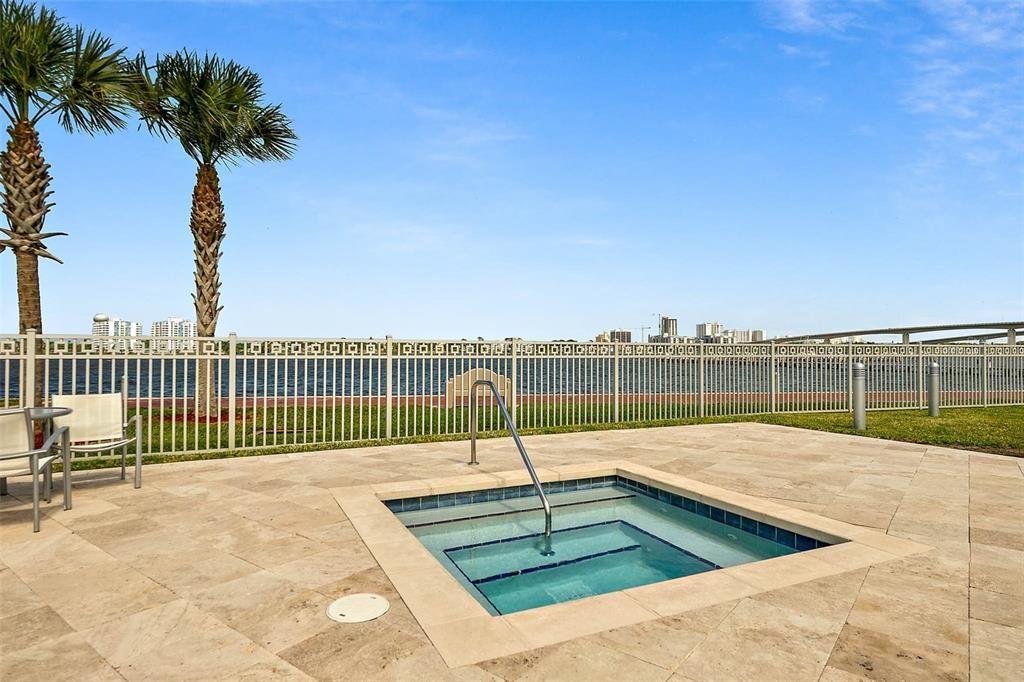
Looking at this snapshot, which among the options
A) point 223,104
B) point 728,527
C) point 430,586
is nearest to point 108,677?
point 430,586

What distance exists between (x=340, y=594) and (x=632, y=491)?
376 cm

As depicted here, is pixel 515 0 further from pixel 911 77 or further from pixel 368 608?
pixel 368 608

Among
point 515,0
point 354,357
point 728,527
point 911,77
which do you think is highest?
point 515,0

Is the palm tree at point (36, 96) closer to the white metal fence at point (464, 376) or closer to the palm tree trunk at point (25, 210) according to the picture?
the palm tree trunk at point (25, 210)

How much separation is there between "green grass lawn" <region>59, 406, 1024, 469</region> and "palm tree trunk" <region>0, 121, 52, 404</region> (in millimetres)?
2927

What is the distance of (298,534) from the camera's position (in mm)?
4086

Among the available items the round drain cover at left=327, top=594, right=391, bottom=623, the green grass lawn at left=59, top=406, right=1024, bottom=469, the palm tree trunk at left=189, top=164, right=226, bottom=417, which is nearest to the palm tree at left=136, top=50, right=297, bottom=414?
the palm tree trunk at left=189, top=164, right=226, bottom=417

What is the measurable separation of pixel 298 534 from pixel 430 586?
4.85 feet

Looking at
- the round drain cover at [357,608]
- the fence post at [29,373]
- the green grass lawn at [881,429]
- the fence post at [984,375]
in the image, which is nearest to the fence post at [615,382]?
the green grass lawn at [881,429]

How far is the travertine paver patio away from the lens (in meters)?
2.29

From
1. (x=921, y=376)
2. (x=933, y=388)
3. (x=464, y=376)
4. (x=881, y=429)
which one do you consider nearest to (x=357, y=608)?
(x=464, y=376)

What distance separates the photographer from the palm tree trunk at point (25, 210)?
8375mm

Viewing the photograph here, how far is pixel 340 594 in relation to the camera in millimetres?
3021

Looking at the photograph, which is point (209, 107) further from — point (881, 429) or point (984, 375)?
point (984, 375)
